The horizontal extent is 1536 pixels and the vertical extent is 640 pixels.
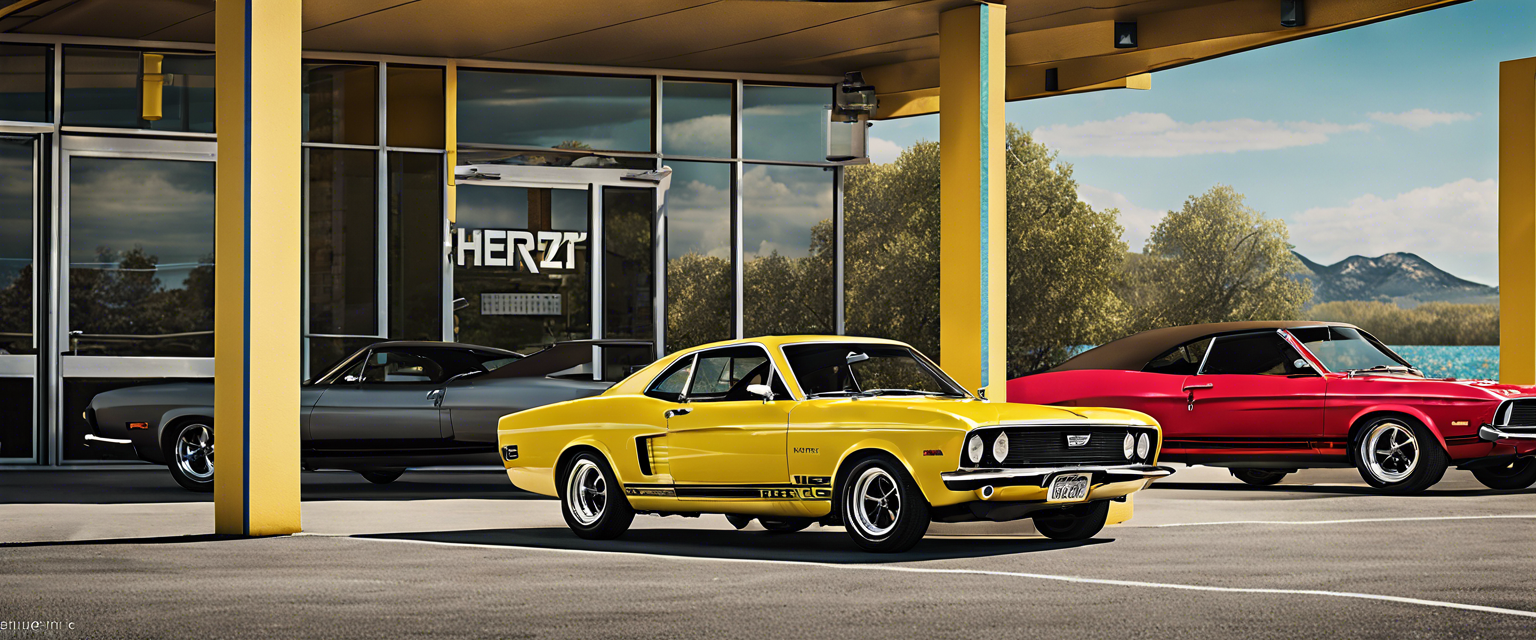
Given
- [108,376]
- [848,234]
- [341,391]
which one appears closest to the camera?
[341,391]

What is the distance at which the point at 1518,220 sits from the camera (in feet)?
58.1

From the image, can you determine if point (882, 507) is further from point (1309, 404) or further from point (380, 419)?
point (380, 419)

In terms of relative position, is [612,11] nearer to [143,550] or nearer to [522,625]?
[143,550]

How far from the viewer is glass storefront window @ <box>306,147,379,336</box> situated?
17281 mm

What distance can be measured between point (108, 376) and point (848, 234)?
4283 cm

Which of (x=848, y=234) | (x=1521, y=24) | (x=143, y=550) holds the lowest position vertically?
(x=143, y=550)

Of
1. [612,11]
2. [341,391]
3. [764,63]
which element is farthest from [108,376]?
[764,63]

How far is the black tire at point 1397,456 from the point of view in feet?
41.5

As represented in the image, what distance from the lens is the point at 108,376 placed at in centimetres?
1659

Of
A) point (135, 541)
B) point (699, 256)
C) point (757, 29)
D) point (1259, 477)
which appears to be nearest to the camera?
point (135, 541)

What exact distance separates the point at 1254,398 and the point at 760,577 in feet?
22.5

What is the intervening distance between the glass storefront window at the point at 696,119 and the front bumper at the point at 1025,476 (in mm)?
10563

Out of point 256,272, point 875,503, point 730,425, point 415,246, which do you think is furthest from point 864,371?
point 415,246

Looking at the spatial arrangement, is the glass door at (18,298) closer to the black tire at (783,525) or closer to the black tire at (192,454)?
the black tire at (192,454)
